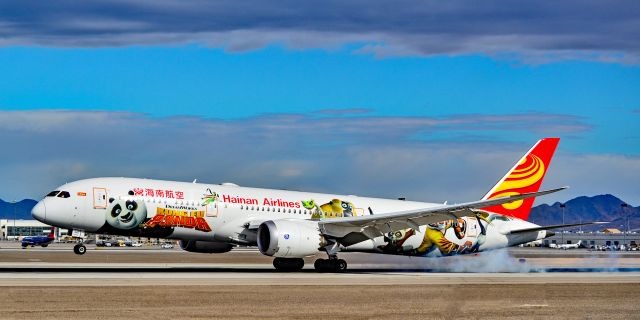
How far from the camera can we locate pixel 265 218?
51344 millimetres

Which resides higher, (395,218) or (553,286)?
(395,218)

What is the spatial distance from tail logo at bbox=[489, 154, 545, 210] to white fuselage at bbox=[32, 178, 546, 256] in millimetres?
3514

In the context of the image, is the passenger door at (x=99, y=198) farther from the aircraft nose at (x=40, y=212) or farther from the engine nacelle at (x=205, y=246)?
the engine nacelle at (x=205, y=246)

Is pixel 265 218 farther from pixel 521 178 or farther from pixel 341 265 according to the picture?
pixel 521 178

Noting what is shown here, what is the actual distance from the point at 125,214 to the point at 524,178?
26075 millimetres

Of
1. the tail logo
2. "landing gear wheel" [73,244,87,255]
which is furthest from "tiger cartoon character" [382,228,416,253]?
"landing gear wheel" [73,244,87,255]

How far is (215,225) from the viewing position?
49719 millimetres

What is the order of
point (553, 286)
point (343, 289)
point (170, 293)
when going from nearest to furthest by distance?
point (170, 293), point (343, 289), point (553, 286)

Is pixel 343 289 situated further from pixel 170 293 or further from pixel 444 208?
pixel 444 208

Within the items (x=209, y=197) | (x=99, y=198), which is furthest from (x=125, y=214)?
(x=209, y=197)

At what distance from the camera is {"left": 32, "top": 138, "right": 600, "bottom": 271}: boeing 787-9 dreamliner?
1874 inches

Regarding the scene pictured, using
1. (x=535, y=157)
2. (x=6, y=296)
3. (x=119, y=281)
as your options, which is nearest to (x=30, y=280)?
(x=119, y=281)

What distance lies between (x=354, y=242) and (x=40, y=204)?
55.2 feet

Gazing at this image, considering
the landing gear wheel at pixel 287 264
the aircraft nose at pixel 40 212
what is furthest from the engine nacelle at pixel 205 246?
the aircraft nose at pixel 40 212
